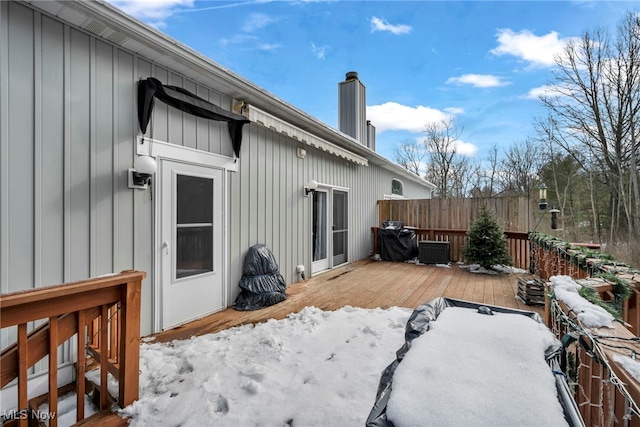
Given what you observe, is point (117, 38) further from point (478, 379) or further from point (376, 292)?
point (376, 292)

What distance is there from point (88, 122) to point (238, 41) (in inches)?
136

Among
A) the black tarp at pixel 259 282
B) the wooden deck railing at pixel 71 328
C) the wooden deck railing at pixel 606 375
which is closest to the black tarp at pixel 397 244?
the black tarp at pixel 259 282

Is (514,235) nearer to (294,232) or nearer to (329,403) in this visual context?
(294,232)

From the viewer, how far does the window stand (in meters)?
9.74

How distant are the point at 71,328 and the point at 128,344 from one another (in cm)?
31

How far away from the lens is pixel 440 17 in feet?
15.9

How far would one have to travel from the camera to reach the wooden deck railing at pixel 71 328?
4.48ft

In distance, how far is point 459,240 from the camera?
6.84m

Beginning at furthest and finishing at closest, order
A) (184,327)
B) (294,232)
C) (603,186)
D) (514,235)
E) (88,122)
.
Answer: (603,186) → (514,235) → (294,232) → (184,327) → (88,122)

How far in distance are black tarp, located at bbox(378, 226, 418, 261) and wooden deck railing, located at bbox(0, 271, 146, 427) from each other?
608 centimetres

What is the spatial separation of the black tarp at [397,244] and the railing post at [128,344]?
6085 millimetres

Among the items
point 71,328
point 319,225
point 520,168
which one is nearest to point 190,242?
point 71,328

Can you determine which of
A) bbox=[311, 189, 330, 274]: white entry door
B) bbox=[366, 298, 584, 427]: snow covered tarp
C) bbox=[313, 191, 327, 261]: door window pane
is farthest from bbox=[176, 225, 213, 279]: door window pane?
bbox=[366, 298, 584, 427]: snow covered tarp

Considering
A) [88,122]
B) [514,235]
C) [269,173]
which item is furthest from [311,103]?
[88,122]
